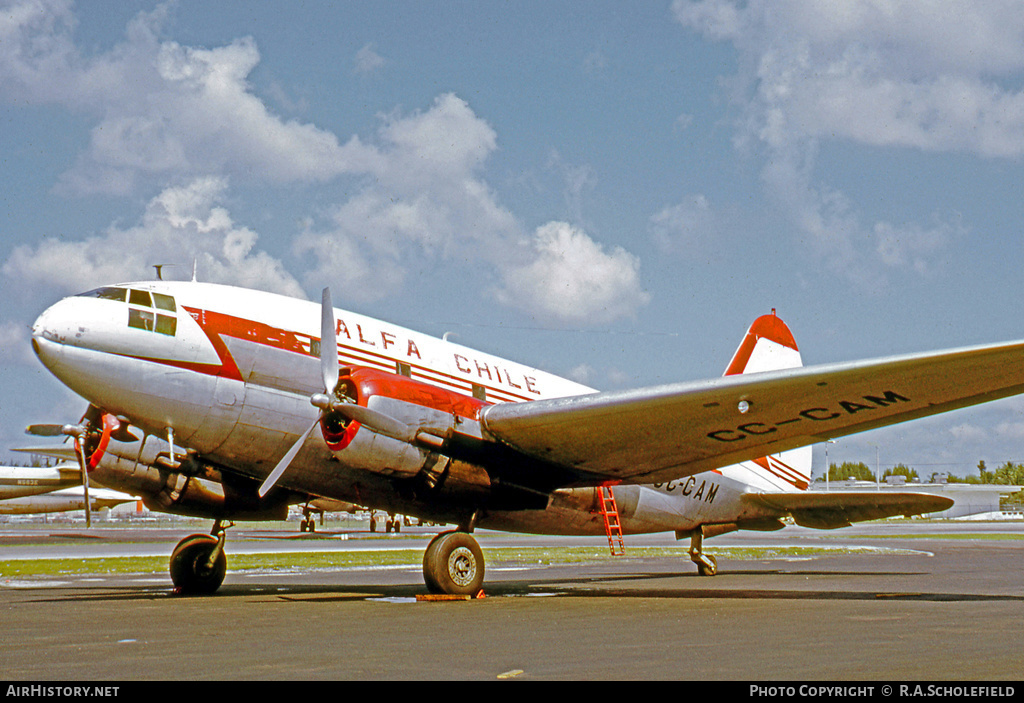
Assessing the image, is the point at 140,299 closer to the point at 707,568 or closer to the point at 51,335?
the point at 51,335

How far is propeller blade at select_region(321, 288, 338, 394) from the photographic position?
1405cm

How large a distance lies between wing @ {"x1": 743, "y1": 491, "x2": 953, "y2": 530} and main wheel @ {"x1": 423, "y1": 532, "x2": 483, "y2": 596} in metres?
7.70

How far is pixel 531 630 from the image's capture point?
10.4 m

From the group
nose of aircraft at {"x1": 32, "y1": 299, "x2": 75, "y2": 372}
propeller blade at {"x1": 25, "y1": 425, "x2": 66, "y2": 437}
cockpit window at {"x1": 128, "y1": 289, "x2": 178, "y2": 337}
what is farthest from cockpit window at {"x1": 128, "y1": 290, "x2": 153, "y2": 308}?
propeller blade at {"x1": 25, "y1": 425, "x2": 66, "y2": 437}

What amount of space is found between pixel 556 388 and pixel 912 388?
737cm

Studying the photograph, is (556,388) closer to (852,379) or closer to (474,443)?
(474,443)

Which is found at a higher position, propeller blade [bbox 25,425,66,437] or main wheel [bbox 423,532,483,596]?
propeller blade [bbox 25,425,66,437]

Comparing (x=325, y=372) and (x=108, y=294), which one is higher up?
(x=108, y=294)

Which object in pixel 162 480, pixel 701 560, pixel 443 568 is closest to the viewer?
pixel 443 568

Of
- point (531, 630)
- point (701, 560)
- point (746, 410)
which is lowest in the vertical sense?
point (701, 560)

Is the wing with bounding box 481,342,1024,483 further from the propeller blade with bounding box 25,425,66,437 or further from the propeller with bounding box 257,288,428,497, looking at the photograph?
the propeller blade with bounding box 25,425,66,437

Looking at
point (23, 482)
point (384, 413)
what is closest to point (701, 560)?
point (384, 413)

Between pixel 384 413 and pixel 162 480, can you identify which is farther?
pixel 162 480

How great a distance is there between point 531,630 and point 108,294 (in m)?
8.00
